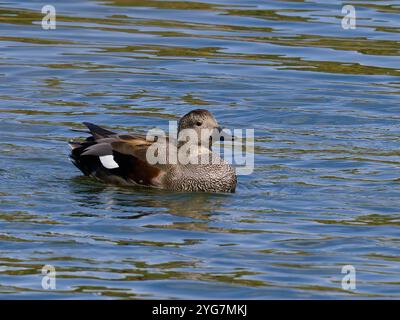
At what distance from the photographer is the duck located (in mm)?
13180

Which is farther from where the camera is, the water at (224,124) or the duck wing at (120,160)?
the duck wing at (120,160)

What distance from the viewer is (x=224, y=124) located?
1586 cm

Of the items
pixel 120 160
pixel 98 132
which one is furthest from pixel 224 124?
pixel 120 160

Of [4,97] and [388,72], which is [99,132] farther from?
[388,72]

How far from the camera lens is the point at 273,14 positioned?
70.9 ft

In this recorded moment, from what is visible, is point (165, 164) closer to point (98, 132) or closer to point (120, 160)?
point (120, 160)

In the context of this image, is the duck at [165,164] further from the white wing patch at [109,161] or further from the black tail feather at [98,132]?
the black tail feather at [98,132]

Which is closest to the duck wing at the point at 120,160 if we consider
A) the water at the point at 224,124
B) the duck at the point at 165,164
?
the duck at the point at 165,164

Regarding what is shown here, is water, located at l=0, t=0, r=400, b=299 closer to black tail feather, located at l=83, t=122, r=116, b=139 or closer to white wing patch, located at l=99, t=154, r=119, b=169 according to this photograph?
white wing patch, located at l=99, t=154, r=119, b=169

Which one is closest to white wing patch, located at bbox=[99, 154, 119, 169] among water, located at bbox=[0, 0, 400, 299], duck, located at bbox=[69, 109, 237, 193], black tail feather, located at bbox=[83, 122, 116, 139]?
duck, located at bbox=[69, 109, 237, 193]

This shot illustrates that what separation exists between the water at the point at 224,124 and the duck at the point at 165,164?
0.55ft

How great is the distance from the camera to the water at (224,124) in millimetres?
10367

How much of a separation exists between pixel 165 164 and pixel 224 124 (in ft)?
9.02

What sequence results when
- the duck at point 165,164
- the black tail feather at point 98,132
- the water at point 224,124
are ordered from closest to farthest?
the water at point 224,124, the duck at point 165,164, the black tail feather at point 98,132
